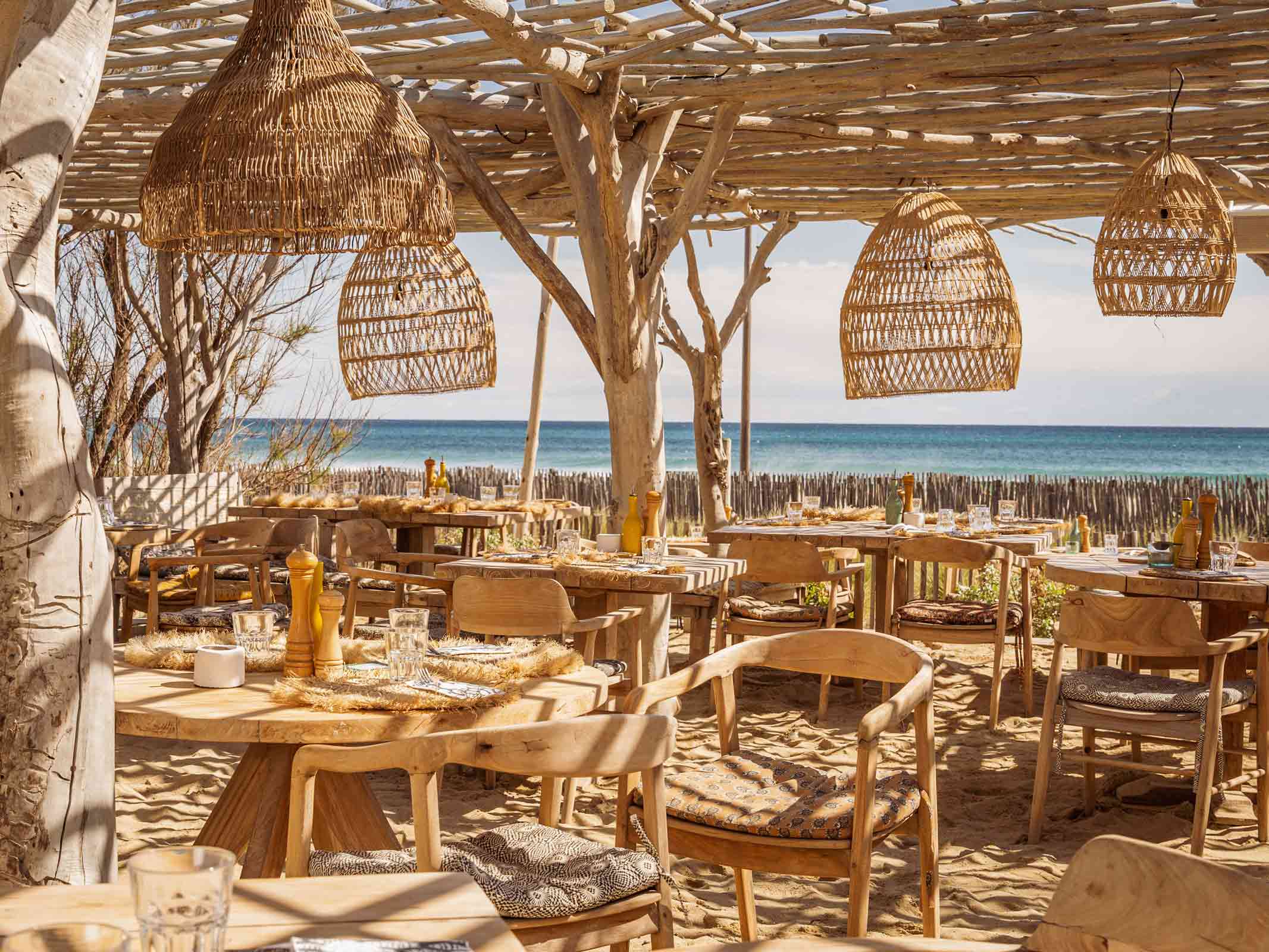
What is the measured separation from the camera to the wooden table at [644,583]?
475 centimetres

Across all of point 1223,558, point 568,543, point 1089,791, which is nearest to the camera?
point 1089,791

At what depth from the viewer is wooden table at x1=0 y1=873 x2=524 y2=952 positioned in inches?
52.8

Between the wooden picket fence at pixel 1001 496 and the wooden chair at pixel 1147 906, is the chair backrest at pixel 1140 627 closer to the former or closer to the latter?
the wooden chair at pixel 1147 906

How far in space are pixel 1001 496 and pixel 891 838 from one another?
11.1 m

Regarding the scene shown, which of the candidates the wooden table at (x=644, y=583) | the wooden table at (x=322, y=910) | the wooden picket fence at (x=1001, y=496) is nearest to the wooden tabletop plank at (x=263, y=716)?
the wooden table at (x=322, y=910)

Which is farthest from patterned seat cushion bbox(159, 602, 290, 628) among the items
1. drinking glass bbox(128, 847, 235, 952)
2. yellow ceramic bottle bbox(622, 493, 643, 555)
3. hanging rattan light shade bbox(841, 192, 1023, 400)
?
drinking glass bbox(128, 847, 235, 952)

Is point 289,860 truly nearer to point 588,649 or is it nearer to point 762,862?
point 762,862

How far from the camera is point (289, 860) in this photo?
2.16 metres

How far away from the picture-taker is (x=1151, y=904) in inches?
51.7

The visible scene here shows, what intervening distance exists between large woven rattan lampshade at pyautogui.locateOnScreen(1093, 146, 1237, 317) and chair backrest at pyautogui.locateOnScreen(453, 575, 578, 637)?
310 centimetres

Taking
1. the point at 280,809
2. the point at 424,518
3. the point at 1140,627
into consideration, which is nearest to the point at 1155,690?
the point at 1140,627

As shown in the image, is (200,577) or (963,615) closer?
(963,615)

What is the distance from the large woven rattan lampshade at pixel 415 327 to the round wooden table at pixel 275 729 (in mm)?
3320

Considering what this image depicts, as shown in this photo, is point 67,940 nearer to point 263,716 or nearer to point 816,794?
point 263,716
